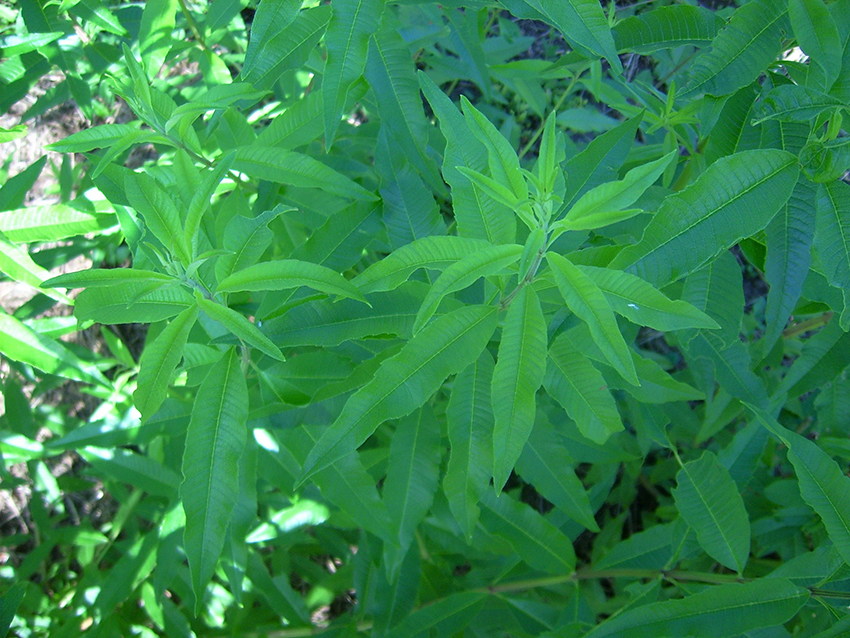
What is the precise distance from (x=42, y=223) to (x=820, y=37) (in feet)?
5.76

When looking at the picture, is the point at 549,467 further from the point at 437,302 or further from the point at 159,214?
the point at 159,214

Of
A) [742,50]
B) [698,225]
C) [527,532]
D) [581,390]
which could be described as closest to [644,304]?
[698,225]

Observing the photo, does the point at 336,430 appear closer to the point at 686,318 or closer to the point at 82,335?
the point at 686,318

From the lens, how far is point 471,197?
1171mm

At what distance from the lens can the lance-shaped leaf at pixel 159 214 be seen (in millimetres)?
1083

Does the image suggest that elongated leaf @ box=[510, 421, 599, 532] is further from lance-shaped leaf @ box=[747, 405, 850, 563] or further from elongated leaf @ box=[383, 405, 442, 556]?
lance-shaped leaf @ box=[747, 405, 850, 563]

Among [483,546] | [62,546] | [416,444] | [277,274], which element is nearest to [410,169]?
[277,274]

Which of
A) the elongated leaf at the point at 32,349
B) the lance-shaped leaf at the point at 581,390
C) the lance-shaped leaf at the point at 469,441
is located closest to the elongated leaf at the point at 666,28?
the lance-shaped leaf at the point at 581,390

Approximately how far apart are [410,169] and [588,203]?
1.65ft

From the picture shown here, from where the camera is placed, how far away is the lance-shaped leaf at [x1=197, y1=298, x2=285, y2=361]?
1030 mm

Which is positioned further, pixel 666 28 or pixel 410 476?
pixel 410 476

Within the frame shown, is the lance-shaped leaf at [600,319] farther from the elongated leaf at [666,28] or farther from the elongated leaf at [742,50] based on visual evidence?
the elongated leaf at [666,28]

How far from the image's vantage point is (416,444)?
143cm

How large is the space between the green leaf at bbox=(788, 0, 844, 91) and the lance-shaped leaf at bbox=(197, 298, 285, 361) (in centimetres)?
106
